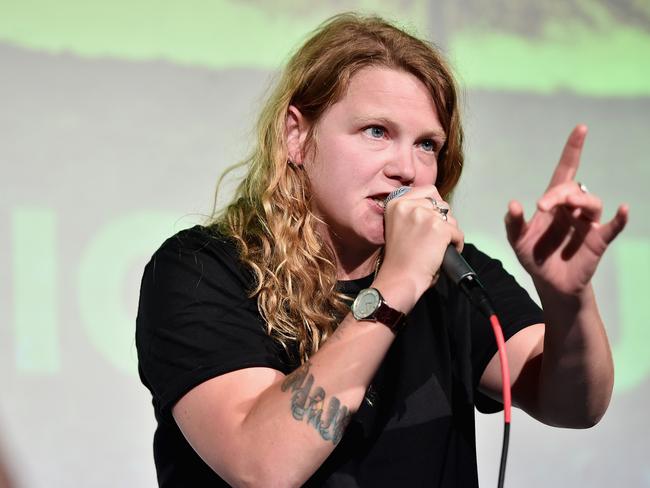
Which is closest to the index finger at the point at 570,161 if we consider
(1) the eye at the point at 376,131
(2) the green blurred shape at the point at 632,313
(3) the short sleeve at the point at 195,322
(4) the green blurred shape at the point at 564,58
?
(1) the eye at the point at 376,131

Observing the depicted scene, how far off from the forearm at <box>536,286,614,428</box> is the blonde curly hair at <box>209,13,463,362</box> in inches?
14.0

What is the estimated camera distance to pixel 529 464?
2.48 m

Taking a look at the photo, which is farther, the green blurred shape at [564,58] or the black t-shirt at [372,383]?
the green blurred shape at [564,58]

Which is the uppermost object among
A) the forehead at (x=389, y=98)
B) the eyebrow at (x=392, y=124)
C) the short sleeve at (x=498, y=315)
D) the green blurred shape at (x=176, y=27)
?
the green blurred shape at (x=176, y=27)

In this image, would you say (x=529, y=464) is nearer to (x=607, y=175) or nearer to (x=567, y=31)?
(x=607, y=175)

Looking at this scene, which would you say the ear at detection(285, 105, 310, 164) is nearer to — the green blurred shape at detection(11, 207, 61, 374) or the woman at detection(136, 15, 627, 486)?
the woman at detection(136, 15, 627, 486)

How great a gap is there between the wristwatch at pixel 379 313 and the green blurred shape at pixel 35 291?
3.73ft

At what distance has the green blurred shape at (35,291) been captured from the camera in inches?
81.0

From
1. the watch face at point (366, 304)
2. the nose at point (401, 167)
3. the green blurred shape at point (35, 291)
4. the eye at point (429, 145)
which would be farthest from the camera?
the green blurred shape at point (35, 291)

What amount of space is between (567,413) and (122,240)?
1198mm

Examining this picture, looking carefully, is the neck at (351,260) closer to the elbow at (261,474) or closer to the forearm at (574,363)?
the forearm at (574,363)

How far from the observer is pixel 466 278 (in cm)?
115

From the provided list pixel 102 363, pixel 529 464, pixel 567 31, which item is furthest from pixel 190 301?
pixel 567 31

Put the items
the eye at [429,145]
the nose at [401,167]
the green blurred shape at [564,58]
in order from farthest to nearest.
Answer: the green blurred shape at [564,58], the eye at [429,145], the nose at [401,167]
